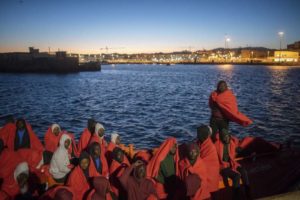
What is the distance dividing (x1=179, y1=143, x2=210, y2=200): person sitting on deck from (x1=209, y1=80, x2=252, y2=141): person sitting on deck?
3035mm

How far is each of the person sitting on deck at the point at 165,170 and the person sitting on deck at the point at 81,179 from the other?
1588mm

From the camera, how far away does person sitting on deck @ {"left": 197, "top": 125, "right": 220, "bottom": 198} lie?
7598 mm

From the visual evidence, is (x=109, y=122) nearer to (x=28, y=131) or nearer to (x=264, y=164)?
(x=28, y=131)

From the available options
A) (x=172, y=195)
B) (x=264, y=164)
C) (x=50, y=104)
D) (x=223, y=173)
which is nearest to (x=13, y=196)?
(x=172, y=195)

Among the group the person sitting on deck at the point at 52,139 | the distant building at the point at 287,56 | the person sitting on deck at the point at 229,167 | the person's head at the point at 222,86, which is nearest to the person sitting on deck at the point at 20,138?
the person sitting on deck at the point at 52,139

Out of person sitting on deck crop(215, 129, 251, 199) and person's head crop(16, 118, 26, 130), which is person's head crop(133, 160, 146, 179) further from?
person's head crop(16, 118, 26, 130)

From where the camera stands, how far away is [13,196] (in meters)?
6.87

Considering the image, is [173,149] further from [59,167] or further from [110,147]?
[59,167]

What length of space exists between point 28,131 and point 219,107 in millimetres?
6779

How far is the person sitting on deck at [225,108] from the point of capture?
9781 mm

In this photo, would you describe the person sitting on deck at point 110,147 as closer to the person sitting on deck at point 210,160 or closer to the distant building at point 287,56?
the person sitting on deck at point 210,160

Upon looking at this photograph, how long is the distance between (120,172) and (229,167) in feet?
10.6

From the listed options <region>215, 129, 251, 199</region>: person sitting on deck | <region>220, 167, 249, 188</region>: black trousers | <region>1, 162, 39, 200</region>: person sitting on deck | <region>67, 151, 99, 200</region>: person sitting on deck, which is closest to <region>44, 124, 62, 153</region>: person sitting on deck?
<region>1, 162, 39, 200</region>: person sitting on deck

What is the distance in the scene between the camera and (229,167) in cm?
859
